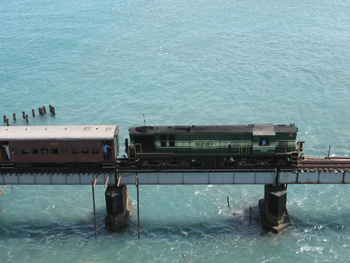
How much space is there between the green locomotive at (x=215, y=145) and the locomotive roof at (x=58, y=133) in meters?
2.78

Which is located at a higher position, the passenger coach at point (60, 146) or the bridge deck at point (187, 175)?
the passenger coach at point (60, 146)

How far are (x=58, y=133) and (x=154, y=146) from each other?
10.0m

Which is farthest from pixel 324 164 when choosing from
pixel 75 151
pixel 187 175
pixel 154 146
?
pixel 75 151

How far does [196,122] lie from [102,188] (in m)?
24.9

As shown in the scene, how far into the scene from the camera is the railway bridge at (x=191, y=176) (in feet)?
161

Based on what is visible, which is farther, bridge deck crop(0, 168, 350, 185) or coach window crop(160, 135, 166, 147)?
bridge deck crop(0, 168, 350, 185)

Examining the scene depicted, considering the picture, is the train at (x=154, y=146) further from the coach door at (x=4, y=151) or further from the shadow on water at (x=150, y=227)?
the shadow on water at (x=150, y=227)

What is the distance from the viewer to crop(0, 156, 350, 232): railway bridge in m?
49.0

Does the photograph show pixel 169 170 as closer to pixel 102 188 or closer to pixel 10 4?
pixel 102 188

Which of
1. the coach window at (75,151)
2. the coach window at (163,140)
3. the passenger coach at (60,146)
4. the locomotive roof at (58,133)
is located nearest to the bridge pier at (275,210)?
the coach window at (163,140)

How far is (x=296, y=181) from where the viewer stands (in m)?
49.4

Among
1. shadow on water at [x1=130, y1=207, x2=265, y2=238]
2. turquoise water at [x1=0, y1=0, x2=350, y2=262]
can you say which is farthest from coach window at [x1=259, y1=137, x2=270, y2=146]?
turquoise water at [x1=0, y1=0, x2=350, y2=262]

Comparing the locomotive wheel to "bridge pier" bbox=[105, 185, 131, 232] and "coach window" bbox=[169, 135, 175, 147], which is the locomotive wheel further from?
"bridge pier" bbox=[105, 185, 131, 232]

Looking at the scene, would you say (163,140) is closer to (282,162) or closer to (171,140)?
(171,140)
